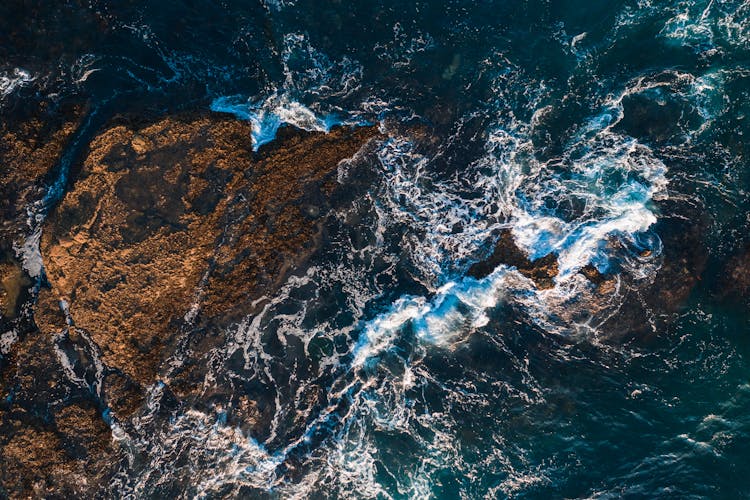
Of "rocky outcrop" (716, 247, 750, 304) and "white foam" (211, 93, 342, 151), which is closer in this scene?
"white foam" (211, 93, 342, 151)

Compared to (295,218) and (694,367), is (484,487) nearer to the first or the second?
(694,367)

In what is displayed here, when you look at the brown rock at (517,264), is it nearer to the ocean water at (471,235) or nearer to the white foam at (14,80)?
the ocean water at (471,235)

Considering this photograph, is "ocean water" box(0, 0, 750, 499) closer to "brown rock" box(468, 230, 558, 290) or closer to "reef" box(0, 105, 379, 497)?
"brown rock" box(468, 230, 558, 290)

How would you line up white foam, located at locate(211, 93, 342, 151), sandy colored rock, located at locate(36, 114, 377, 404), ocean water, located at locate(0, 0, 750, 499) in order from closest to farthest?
sandy colored rock, located at locate(36, 114, 377, 404)
white foam, located at locate(211, 93, 342, 151)
ocean water, located at locate(0, 0, 750, 499)

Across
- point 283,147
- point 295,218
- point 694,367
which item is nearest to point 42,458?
point 295,218

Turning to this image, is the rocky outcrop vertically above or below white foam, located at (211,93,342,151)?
below

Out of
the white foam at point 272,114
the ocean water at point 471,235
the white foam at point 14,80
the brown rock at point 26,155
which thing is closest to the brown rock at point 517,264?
the ocean water at point 471,235

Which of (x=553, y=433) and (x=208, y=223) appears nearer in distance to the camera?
(x=208, y=223)

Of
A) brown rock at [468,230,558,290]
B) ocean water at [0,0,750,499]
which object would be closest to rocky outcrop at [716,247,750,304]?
ocean water at [0,0,750,499]

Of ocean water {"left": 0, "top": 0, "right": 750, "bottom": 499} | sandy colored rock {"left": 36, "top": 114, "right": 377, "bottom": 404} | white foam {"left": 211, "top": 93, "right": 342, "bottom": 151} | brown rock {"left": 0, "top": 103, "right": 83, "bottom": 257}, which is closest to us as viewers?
sandy colored rock {"left": 36, "top": 114, "right": 377, "bottom": 404}

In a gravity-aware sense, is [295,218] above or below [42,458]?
above
